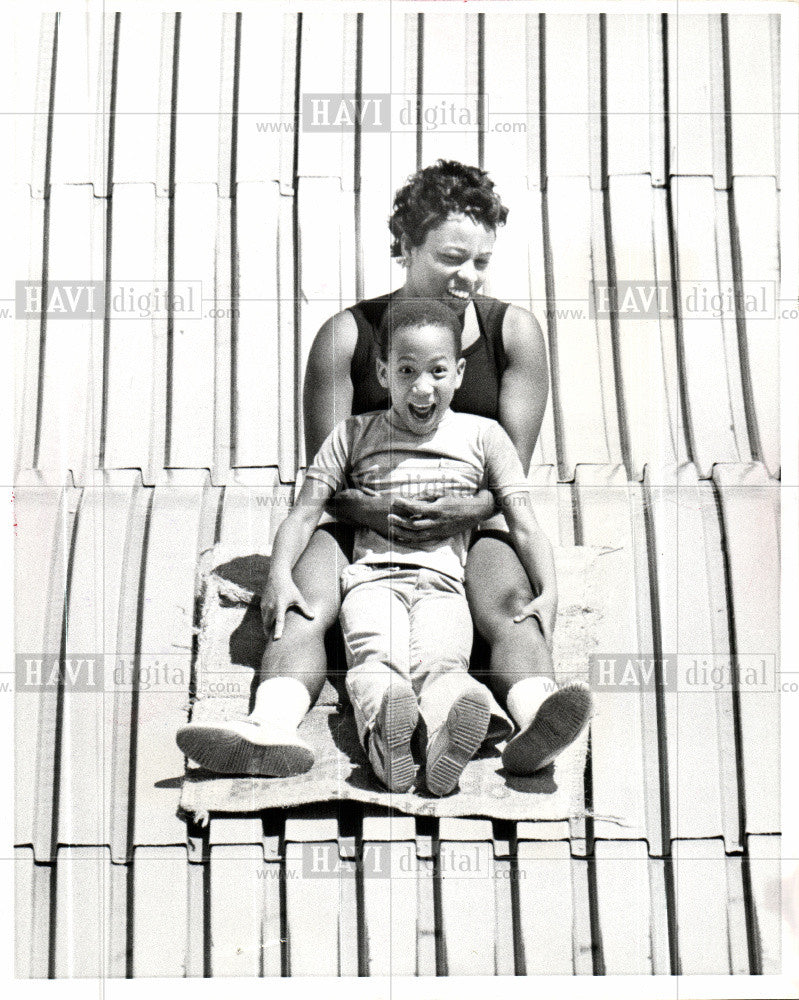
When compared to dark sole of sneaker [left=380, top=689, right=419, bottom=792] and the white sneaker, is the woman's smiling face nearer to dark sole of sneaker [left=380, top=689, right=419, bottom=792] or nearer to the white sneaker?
dark sole of sneaker [left=380, top=689, right=419, bottom=792]

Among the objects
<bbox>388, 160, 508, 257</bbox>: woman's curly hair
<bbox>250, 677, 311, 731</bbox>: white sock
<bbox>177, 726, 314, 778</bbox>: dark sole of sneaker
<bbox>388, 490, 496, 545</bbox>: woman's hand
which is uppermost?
<bbox>388, 160, 508, 257</bbox>: woman's curly hair

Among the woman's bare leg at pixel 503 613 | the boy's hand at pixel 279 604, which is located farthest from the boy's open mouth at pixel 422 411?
the boy's hand at pixel 279 604

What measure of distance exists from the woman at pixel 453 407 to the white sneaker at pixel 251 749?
3cm

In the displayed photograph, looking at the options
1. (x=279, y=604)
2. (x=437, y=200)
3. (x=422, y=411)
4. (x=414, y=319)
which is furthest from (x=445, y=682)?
(x=437, y=200)

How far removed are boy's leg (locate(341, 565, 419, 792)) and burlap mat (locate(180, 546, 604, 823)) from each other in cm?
3

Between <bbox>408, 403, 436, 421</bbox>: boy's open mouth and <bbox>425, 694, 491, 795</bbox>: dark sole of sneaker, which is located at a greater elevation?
<bbox>408, 403, 436, 421</bbox>: boy's open mouth

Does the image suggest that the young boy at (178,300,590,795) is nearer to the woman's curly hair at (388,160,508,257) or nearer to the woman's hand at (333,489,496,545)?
the woman's hand at (333,489,496,545)

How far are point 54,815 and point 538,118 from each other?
1482mm

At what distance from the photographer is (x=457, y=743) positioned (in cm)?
154

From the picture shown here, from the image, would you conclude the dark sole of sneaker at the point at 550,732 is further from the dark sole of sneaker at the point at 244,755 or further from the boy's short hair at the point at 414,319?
the boy's short hair at the point at 414,319

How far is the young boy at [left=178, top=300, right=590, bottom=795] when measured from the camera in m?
1.55

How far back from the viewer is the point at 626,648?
1.60 m

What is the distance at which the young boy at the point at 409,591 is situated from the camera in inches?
61.1

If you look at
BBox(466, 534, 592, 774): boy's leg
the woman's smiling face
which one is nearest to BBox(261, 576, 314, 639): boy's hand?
BBox(466, 534, 592, 774): boy's leg
